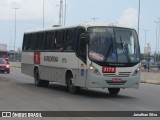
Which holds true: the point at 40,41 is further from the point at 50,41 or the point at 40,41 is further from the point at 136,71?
the point at 136,71

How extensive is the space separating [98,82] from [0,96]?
4.05 m

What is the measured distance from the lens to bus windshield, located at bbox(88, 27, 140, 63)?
64.4ft

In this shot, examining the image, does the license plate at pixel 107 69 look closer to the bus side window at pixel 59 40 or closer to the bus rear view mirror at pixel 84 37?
the bus rear view mirror at pixel 84 37

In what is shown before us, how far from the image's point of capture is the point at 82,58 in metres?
20.0

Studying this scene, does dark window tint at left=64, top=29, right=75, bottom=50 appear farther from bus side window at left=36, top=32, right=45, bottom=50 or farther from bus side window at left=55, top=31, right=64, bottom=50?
bus side window at left=36, top=32, right=45, bottom=50

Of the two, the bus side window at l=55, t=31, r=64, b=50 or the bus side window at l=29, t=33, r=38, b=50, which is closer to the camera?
the bus side window at l=55, t=31, r=64, b=50

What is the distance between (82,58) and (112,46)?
1.37m

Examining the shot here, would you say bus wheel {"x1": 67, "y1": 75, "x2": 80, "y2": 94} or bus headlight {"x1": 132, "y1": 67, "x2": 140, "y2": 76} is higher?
bus headlight {"x1": 132, "y1": 67, "x2": 140, "y2": 76}

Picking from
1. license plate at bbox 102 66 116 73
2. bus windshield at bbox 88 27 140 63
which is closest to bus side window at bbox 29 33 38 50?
bus windshield at bbox 88 27 140 63

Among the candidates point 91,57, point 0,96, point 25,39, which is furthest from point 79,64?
point 25,39

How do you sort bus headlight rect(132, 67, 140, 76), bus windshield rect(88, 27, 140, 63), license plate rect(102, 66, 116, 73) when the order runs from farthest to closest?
bus headlight rect(132, 67, 140, 76)
bus windshield rect(88, 27, 140, 63)
license plate rect(102, 66, 116, 73)

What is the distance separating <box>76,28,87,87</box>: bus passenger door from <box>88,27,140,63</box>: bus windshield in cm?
34

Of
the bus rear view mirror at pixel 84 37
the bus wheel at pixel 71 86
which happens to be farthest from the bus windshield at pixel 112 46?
the bus wheel at pixel 71 86

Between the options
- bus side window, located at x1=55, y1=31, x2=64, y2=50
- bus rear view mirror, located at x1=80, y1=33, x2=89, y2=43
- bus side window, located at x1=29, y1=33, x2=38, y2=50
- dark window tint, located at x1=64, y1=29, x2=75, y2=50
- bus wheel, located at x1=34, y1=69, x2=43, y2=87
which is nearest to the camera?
bus rear view mirror, located at x1=80, y1=33, x2=89, y2=43
